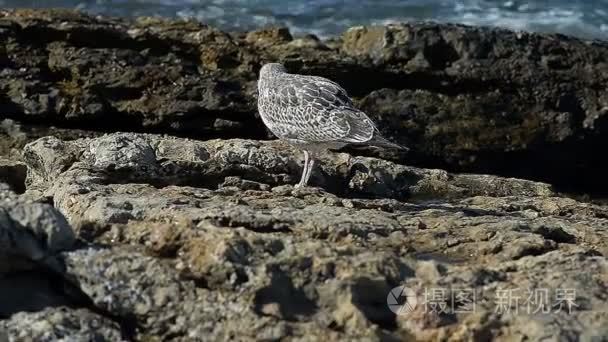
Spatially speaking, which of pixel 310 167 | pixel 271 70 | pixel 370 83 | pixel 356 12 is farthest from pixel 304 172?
pixel 356 12

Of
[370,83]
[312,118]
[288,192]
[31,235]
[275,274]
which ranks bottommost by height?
[370,83]

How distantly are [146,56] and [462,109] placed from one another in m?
3.15

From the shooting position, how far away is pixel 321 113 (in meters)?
7.73

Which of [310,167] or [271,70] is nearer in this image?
[310,167]

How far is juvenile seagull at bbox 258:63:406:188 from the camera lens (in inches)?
296

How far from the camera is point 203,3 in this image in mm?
19906

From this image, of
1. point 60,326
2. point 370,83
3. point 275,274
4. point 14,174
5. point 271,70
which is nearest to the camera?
point 60,326

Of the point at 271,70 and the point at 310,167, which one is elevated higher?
the point at 271,70

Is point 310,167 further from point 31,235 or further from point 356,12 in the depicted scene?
point 356,12

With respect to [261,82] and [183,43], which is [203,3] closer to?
[183,43]

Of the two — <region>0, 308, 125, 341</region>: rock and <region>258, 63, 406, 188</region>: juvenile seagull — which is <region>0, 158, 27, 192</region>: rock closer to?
<region>258, 63, 406, 188</region>: juvenile seagull

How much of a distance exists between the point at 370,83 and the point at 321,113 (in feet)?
12.8

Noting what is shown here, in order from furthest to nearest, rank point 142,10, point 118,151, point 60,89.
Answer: point 142,10
point 60,89
point 118,151

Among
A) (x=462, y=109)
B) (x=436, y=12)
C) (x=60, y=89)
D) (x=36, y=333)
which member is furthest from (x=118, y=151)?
(x=436, y=12)
